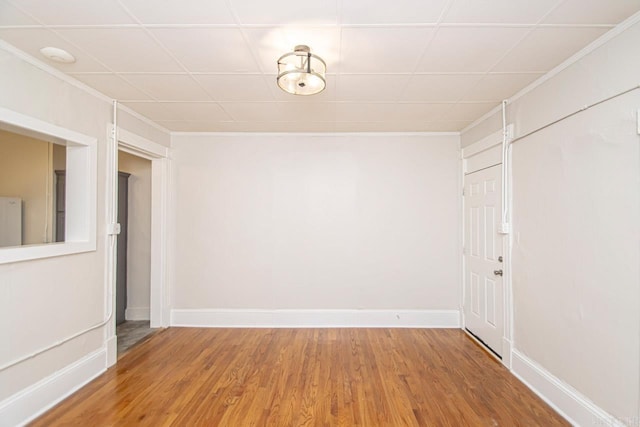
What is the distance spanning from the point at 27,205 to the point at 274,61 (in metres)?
3.27

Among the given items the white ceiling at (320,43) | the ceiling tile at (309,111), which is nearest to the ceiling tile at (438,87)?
the white ceiling at (320,43)

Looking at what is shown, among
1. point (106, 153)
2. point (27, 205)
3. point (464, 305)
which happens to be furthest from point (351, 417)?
point (27, 205)

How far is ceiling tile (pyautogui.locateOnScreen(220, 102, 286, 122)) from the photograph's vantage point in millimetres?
2873

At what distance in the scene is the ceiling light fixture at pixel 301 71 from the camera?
1832 mm

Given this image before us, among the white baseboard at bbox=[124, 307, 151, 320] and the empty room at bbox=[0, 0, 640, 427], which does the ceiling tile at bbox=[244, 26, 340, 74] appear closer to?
Result: the empty room at bbox=[0, 0, 640, 427]

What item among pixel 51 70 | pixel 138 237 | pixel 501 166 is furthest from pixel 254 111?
pixel 501 166

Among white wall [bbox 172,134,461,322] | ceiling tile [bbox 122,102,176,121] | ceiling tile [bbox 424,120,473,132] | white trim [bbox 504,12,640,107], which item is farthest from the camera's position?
white wall [bbox 172,134,461,322]

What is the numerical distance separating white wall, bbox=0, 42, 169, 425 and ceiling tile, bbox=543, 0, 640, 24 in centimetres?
340

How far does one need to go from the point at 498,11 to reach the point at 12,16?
108 inches

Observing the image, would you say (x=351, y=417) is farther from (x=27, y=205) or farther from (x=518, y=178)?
(x=27, y=205)

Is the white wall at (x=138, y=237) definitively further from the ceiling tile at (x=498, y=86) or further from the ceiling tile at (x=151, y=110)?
the ceiling tile at (x=498, y=86)

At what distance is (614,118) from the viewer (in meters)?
1.72

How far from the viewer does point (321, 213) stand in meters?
3.80

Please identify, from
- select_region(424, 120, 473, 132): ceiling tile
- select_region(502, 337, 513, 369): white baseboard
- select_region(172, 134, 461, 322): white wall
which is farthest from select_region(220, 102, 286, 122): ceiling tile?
select_region(502, 337, 513, 369): white baseboard
